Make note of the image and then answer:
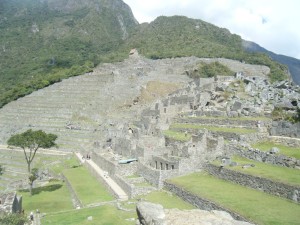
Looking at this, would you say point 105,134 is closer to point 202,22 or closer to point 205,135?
point 205,135

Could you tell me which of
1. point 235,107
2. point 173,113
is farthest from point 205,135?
point 173,113

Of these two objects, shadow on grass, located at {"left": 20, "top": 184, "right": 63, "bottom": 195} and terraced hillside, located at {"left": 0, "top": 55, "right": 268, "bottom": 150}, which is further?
terraced hillside, located at {"left": 0, "top": 55, "right": 268, "bottom": 150}

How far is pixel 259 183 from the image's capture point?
56.2ft

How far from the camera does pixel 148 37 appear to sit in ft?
296

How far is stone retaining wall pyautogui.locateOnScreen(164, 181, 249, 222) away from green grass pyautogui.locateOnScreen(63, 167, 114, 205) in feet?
12.5

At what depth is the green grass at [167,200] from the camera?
59.7 ft

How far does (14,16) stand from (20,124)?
99565 millimetres

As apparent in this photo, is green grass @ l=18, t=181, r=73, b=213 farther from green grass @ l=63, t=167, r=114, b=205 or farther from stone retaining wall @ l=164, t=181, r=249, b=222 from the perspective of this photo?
stone retaining wall @ l=164, t=181, r=249, b=222

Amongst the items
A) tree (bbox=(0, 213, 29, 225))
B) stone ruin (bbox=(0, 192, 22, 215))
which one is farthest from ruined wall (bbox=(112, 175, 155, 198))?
tree (bbox=(0, 213, 29, 225))

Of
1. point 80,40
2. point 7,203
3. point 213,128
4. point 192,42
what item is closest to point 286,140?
point 213,128

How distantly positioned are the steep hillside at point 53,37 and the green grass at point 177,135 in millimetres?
36430

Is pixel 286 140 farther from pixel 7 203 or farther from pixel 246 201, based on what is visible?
pixel 7 203

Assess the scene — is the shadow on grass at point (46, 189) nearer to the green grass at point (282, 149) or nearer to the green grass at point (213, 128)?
the green grass at point (213, 128)

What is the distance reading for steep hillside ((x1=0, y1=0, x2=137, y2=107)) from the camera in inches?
2987
